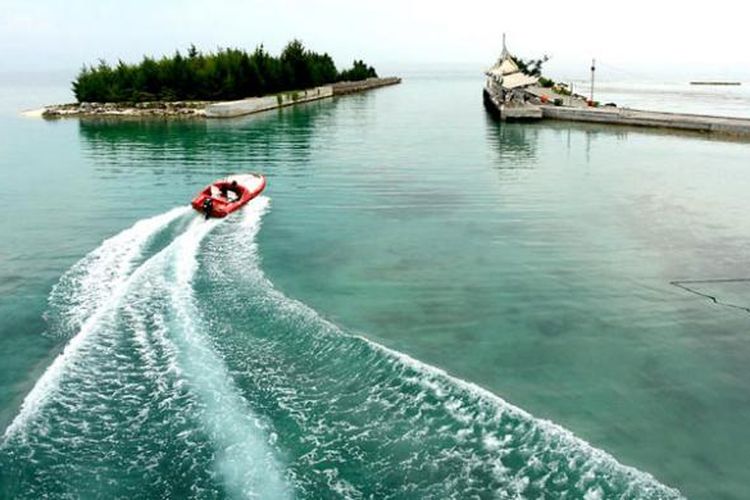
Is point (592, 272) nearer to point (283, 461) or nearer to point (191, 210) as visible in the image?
point (283, 461)

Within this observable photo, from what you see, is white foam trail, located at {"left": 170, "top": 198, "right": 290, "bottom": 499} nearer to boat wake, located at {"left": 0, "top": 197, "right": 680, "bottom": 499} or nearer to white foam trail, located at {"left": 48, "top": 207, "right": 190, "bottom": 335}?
boat wake, located at {"left": 0, "top": 197, "right": 680, "bottom": 499}

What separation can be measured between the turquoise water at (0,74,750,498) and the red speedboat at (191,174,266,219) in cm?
86

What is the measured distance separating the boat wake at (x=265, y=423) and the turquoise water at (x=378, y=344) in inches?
1.7

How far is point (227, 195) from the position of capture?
2997 cm

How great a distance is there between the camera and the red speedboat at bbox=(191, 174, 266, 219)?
27.2 metres

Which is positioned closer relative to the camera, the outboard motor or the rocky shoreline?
the outboard motor

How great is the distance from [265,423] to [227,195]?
20051 millimetres

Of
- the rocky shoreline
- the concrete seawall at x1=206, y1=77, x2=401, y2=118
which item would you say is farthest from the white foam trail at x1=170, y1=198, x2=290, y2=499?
the rocky shoreline

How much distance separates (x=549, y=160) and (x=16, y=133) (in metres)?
50.3

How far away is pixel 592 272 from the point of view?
20.0 m

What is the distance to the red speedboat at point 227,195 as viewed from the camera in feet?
89.1

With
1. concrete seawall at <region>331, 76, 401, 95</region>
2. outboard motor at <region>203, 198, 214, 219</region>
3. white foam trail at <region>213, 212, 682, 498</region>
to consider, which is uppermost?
concrete seawall at <region>331, 76, 401, 95</region>

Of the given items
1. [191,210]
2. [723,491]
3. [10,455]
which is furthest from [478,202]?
[10,455]

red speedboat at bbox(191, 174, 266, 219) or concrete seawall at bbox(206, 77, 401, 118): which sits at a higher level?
concrete seawall at bbox(206, 77, 401, 118)
